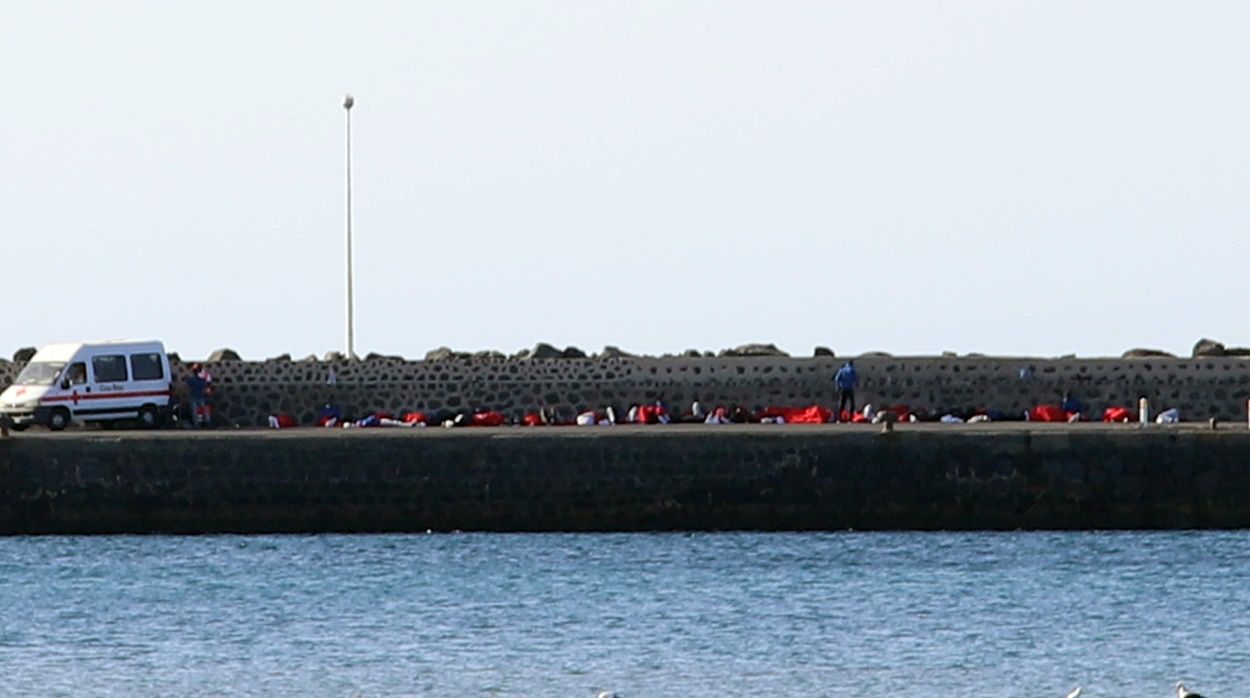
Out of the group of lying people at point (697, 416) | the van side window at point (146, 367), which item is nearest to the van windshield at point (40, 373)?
the van side window at point (146, 367)

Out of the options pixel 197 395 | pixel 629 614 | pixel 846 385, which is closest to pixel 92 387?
pixel 197 395

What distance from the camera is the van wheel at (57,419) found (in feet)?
138

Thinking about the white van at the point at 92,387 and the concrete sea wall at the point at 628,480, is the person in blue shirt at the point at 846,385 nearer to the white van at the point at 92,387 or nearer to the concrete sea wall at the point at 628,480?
the concrete sea wall at the point at 628,480

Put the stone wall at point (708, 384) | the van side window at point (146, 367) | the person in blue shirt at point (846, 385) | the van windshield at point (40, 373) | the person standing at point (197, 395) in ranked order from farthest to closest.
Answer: the person standing at point (197, 395), the van side window at point (146, 367), the van windshield at point (40, 373), the stone wall at point (708, 384), the person in blue shirt at point (846, 385)

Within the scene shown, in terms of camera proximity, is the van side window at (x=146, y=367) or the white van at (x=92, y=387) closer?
the white van at (x=92, y=387)

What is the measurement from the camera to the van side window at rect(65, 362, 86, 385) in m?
42.3

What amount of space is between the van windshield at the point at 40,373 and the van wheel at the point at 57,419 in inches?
16.6

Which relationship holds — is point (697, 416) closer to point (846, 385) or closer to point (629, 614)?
point (846, 385)

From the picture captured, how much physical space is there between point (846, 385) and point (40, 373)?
36.9ft

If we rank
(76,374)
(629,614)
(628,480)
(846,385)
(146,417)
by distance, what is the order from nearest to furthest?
(629,614)
(628,480)
(846,385)
(76,374)
(146,417)

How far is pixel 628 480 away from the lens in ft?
122

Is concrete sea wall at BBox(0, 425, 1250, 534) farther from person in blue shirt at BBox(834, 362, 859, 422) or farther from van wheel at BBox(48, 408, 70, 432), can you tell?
van wheel at BBox(48, 408, 70, 432)

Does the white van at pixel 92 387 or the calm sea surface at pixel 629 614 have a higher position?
the white van at pixel 92 387

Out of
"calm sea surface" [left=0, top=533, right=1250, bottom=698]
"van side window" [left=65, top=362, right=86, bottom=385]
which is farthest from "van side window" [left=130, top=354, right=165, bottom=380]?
"calm sea surface" [left=0, top=533, right=1250, bottom=698]
